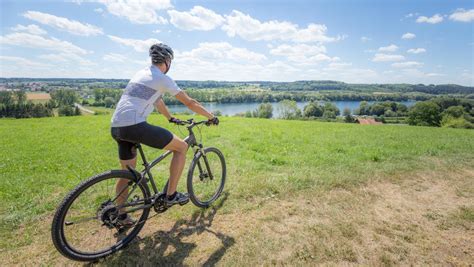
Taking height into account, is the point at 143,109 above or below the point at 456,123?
above

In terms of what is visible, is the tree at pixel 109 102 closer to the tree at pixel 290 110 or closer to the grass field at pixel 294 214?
the tree at pixel 290 110

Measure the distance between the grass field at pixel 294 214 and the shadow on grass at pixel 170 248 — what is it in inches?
0.6

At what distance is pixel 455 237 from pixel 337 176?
2.51m

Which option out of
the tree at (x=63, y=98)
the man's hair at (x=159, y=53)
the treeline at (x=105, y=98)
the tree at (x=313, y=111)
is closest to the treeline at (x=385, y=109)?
the tree at (x=313, y=111)

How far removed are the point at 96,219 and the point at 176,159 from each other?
1318mm

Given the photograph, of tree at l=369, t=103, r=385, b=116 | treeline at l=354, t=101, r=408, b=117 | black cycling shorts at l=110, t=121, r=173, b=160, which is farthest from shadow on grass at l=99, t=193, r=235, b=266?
tree at l=369, t=103, r=385, b=116

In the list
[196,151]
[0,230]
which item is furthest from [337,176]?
[0,230]

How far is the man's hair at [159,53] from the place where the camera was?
347cm

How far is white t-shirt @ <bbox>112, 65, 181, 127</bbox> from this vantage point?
10.5 ft

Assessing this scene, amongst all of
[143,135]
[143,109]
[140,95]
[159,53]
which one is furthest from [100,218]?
[159,53]

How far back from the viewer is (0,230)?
12.3ft

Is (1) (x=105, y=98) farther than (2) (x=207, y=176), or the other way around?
(1) (x=105, y=98)

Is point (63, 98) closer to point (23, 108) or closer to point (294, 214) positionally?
point (23, 108)

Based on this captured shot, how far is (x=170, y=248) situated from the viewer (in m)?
3.41
